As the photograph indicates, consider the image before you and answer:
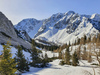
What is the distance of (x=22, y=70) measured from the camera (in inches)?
814

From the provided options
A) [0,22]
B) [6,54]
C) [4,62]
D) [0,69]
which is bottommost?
[0,69]

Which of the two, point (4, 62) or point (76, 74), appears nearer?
point (4, 62)

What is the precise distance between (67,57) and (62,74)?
82.7 ft

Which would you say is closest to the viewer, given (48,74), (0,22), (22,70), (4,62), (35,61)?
(4,62)

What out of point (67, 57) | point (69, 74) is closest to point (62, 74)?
point (69, 74)

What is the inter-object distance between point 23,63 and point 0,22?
46.6 metres

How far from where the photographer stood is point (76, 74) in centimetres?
1881

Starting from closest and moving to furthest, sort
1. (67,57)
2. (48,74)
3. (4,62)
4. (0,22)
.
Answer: (4,62), (48,74), (67,57), (0,22)

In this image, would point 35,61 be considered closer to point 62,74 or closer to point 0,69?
point 62,74

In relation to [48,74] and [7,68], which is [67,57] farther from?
[7,68]

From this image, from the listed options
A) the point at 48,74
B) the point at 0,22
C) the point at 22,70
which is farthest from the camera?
the point at 0,22

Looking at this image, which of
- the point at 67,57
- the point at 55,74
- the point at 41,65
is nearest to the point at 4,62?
the point at 55,74

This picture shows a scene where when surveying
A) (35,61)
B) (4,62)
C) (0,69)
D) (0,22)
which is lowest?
(35,61)

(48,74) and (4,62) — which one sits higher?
(4,62)
